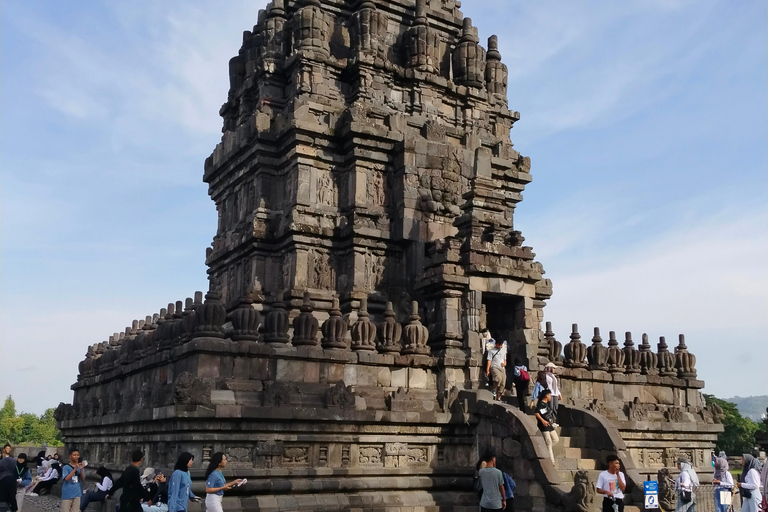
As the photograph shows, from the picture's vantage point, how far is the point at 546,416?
54.2 feet

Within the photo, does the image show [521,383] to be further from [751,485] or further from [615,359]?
[615,359]

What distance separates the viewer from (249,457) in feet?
51.0

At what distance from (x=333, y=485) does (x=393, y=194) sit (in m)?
10.1

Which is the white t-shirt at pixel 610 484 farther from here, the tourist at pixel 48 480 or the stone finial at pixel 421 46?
the tourist at pixel 48 480

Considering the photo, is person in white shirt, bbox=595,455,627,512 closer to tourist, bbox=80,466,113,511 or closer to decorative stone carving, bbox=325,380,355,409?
decorative stone carving, bbox=325,380,355,409

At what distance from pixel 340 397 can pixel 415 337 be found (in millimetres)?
2881

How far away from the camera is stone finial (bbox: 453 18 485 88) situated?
27.3 metres

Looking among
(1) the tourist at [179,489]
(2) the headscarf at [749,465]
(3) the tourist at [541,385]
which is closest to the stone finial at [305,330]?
(3) the tourist at [541,385]

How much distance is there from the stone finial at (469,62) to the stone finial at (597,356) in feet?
32.4

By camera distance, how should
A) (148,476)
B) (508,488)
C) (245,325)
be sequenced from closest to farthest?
(508,488) < (148,476) < (245,325)

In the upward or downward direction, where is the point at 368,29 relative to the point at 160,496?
upward

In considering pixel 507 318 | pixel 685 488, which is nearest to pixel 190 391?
pixel 507 318

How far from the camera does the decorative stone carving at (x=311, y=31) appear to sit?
24.9 metres

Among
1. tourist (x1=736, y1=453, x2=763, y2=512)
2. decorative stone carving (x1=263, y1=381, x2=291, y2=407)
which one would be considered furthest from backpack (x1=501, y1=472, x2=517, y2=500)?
decorative stone carving (x1=263, y1=381, x2=291, y2=407)
